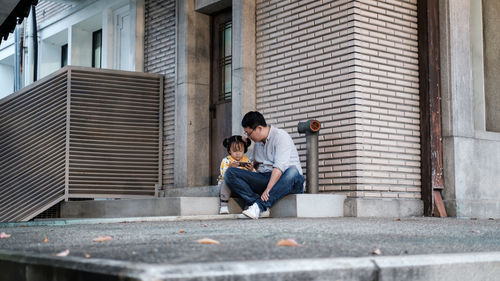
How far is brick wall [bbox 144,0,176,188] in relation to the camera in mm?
11602

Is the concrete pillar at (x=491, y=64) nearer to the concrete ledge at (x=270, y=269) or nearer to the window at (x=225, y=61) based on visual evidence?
the window at (x=225, y=61)

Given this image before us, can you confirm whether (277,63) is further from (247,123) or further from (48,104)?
(48,104)

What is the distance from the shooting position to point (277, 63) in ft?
31.7

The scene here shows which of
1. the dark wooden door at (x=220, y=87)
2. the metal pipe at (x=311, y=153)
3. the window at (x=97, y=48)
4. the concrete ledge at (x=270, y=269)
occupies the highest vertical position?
the window at (x=97, y=48)

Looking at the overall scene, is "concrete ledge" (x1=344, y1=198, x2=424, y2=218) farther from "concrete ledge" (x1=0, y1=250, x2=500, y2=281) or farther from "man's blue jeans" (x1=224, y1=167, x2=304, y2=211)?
"concrete ledge" (x1=0, y1=250, x2=500, y2=281)

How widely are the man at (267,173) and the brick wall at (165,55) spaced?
156 inches

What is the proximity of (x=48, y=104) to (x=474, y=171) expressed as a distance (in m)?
7.07

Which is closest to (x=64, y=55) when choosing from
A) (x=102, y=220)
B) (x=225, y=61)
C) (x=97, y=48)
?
(x=97, y=48)

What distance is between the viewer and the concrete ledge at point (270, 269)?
2016 mm

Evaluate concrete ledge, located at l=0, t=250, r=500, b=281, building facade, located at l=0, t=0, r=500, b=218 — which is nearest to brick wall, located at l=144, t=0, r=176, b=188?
building facade, located at l=0, t=0, r=500, b=218

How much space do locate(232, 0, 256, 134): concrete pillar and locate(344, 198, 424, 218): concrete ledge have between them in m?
2.47

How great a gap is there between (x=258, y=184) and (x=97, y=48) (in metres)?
9.19

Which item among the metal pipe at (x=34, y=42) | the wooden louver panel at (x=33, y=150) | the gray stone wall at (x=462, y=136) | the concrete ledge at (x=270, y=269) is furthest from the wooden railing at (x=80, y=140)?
the concrete ledge at (x=270, y=269)

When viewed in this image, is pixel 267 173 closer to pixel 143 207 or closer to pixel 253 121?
pixel 253 121
